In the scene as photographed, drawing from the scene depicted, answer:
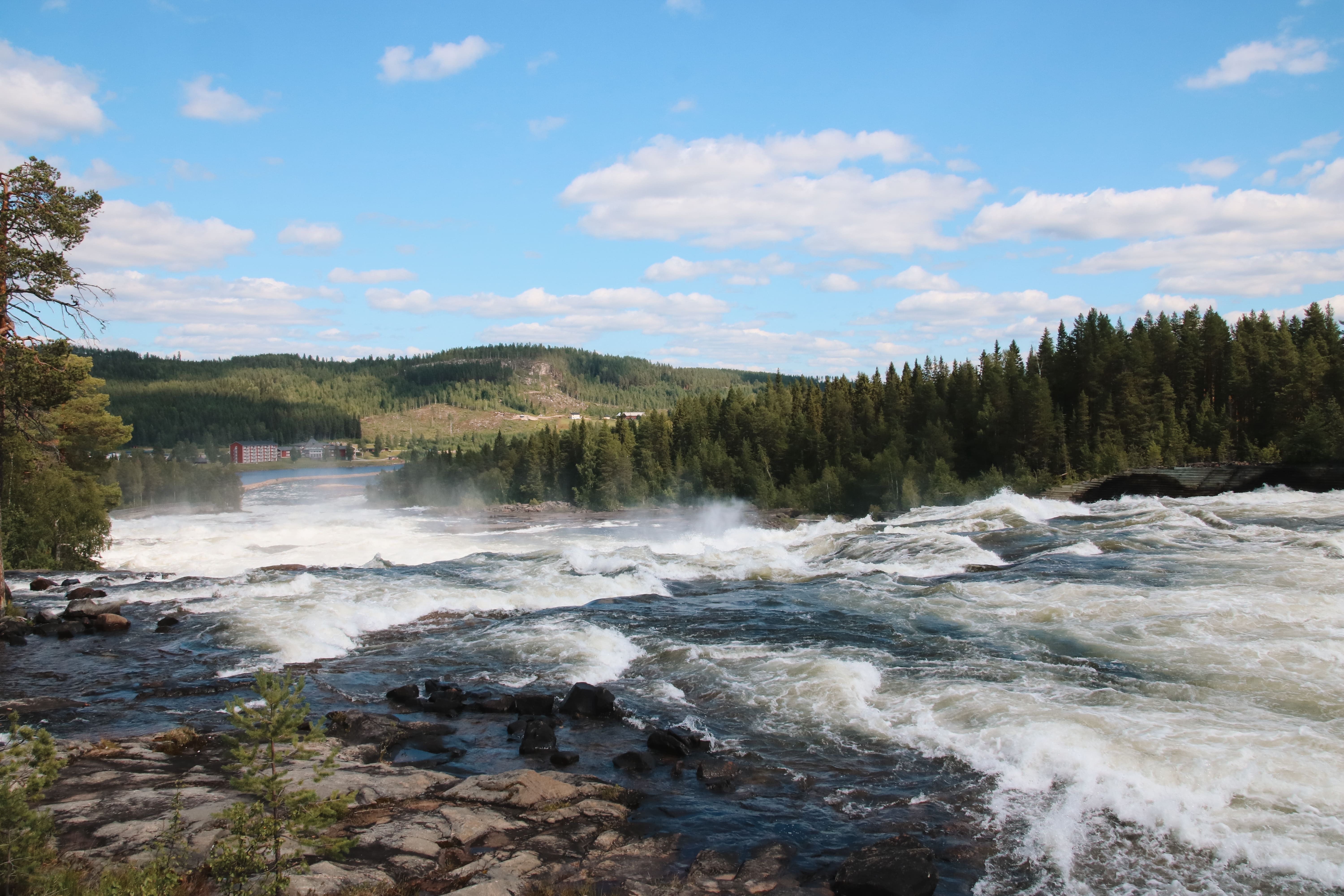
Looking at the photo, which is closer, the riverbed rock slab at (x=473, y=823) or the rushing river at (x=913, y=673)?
the riverbed rock slab at (x=473, y=823)

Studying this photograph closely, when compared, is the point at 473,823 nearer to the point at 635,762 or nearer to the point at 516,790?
the point at 516,790

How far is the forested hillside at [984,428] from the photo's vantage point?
241 feet

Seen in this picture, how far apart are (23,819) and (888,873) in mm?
8812

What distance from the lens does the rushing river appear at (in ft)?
36.7

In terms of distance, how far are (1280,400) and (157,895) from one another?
91880 millimetres

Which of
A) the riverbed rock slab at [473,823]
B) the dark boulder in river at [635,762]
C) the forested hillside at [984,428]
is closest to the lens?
the riverbed rock slab at [473,823]

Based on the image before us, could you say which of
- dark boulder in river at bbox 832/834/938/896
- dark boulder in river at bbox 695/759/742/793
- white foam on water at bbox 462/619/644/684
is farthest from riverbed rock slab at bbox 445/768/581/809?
white foam on water at bbox 462/619/644/684

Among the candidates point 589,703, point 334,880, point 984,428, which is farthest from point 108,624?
point 984,428

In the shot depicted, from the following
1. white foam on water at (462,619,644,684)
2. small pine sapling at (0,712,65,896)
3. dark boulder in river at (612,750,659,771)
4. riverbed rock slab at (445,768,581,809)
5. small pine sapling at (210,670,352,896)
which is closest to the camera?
small pine sapling at (0,712,65,896)

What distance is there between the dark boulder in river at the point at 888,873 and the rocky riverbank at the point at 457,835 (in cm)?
2

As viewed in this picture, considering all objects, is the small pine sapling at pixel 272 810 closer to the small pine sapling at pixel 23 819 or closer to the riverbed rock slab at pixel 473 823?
the small pine sapling at pixel 23 819

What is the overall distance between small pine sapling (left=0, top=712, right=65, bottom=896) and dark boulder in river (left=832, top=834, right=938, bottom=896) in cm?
820

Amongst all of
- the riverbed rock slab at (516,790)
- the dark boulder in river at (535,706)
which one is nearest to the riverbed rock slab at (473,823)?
the riverbed rock slab at (516,790)

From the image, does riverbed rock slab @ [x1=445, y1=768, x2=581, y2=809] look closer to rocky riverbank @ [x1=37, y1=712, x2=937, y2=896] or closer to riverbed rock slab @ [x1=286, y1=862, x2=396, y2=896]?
rocky riverbank @ [x1=37, y1=712, x2=937, y2=896]
